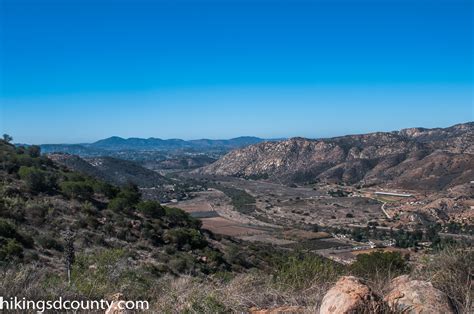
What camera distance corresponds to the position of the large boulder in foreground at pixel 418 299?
5953 mm

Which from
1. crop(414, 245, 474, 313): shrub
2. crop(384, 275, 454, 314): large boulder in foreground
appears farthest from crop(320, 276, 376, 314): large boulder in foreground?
crop(414, 245, 474, 313): shrub

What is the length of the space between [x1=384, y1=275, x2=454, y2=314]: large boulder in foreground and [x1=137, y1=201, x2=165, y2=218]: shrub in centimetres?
2898

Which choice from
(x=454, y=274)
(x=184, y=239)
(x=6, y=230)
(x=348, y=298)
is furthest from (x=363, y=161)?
(x=348, y=298)

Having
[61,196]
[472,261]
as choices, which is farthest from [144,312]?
[61,196]

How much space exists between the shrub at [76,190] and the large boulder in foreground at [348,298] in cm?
2755

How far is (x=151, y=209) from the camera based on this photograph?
3444 centimetres

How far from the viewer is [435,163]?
365 ft

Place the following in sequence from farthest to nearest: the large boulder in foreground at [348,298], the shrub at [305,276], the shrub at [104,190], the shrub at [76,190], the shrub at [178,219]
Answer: the shrub at [178,219], the shrub at [104,190], the shrub at [76,190], the shrub at [305,276], the large boulder in foreground at [348,298]

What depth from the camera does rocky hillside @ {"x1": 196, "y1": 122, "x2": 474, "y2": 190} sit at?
10706cm

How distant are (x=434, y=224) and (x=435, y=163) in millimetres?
48655

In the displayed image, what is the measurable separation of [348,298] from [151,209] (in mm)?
30016

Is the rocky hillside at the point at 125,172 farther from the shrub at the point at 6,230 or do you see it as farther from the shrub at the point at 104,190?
the shrub at the point at 6,230

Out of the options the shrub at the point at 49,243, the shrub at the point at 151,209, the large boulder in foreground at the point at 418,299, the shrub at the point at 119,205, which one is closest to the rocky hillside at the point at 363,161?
the shrub at the point at 151,209

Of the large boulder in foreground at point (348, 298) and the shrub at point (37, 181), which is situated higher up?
the large boulder in foreground at point (348, 298)
